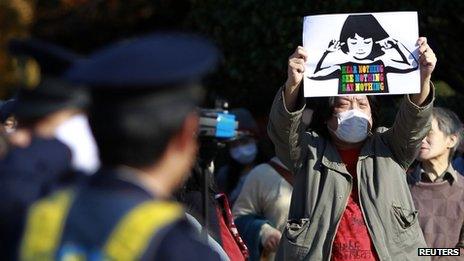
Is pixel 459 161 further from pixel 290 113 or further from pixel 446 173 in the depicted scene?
pixel 290 113

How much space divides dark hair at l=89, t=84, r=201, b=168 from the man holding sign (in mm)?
2617

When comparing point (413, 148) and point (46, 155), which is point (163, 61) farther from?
point (413, 148)

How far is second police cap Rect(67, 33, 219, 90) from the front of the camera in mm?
2463

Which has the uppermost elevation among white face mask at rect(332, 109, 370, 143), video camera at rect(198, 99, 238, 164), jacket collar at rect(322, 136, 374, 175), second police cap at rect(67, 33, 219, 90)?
second police cap at rect(67, 33, 219, 90)

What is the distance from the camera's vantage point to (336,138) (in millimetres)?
5375

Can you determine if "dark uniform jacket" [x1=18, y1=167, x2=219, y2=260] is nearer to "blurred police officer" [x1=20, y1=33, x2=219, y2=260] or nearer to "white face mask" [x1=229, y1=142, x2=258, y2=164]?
"blurred police officer" [x1=20, y1=33, x2=219, y2=260]

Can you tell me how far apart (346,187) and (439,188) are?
107 centimetres

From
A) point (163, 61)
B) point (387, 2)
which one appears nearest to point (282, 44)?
point (387, 2)

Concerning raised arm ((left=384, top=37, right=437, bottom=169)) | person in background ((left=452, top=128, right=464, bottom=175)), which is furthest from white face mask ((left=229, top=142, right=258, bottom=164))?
raised arm ((left=384, top=37, right=437, bottom=169))

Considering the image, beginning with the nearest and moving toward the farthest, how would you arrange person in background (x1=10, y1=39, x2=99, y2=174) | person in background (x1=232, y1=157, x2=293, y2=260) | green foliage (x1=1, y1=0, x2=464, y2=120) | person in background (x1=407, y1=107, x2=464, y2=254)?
person in background (x1=10, y1=39, x2=99, y2=174)
person in background (x1=407, y1=107, x2=464, y2=254)
person in background (x1=232, y1=157, x2=293, y2=260)
green foliage (x1=1, y1=0, x2=464, y2=120)

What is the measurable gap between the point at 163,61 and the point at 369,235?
280 cm

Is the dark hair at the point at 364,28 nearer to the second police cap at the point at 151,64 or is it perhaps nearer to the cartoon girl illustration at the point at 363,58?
the cartoon girl illustration at the point at 363,58

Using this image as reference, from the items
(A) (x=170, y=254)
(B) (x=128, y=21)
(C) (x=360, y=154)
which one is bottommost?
(B) (x=128, y=21)

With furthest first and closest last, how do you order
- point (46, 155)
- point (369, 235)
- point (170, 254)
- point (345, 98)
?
point (345, 98) → point (369, 235) → point (46, 155) → point (170, 254)
